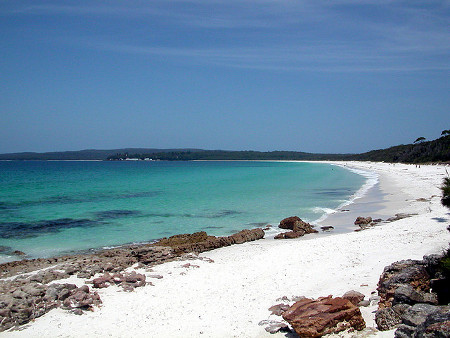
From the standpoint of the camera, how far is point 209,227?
1691 cm

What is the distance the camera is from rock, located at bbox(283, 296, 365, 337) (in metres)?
5.04

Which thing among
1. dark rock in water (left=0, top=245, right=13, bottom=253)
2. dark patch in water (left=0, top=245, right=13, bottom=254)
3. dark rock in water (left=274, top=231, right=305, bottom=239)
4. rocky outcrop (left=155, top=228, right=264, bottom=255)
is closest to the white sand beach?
rocky outcrop (left=155, top=228, right=264, bottom=255)

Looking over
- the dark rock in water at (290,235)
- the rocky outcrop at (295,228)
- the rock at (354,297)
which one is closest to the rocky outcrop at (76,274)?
the dark rock in water at (290,235)

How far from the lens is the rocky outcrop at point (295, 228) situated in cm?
1407

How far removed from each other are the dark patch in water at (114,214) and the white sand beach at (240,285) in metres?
10.2

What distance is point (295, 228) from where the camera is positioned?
1502cm

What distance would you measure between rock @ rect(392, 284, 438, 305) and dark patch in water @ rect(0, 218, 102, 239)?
49.6ft

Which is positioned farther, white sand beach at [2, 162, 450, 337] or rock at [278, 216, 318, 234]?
rock at [278, 216, 318, 234]

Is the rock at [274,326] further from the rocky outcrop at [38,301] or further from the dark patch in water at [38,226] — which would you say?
the dark patch in water at [38,226]

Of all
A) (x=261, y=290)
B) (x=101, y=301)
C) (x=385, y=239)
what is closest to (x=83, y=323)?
(x=101, y=301)

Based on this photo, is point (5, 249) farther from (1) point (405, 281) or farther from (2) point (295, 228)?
(1) point (405, 281)

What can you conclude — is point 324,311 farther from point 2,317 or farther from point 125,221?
point 125,221

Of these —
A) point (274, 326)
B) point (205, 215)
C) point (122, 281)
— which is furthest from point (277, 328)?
point (205, 215)

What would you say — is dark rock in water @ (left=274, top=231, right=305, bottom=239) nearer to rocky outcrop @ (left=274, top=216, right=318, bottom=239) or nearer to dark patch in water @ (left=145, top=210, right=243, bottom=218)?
rocky outcrop @ (left=274, top=216, right=318, bottom=239)
